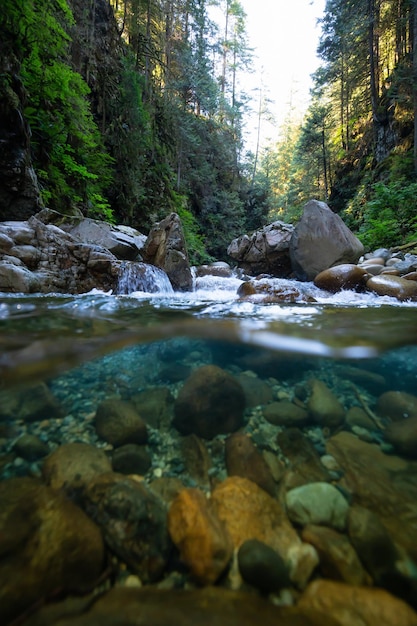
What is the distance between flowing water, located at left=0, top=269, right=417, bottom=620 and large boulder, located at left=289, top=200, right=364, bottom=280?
6138mm

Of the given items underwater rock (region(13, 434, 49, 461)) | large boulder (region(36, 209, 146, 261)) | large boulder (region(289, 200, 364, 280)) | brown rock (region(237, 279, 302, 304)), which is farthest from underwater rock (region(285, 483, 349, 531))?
large boulder (region(289, 200, 364, 280))

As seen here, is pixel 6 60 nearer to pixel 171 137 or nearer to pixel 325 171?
pixel 171 137

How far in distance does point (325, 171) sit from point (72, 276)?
1948cm

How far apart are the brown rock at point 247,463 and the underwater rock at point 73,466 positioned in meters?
0.48

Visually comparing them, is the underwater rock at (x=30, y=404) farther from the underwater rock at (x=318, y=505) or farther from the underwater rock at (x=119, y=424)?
the underwater rock at (x=318, y=505)

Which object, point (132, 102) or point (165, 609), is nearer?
point (165, 609)

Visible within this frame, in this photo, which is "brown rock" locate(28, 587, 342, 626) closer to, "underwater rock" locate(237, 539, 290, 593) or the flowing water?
"underwater rock" locate(237, 539, 290, 593)

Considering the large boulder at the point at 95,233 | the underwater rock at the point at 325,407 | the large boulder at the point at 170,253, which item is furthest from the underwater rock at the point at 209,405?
the large boulder at the point at 95,233

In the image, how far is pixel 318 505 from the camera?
957mm

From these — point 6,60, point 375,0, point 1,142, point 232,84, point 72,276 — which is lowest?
point 72,276

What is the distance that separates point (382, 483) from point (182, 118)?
16769 millimetres

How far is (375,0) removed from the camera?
14.0 meters

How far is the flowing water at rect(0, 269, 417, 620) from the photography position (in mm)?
1245

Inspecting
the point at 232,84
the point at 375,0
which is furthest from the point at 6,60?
the point at 232,84
